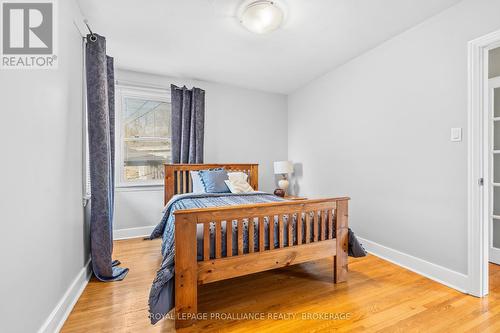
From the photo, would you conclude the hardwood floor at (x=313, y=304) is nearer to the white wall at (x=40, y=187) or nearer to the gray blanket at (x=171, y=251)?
the gray blanket at (x=171, y=251)

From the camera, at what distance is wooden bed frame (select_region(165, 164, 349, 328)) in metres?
1.53

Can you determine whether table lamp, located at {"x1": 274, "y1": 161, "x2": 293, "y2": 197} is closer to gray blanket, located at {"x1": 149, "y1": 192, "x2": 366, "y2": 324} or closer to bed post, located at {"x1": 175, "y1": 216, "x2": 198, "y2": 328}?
gray blanket, located at {"x1": 149, "y1": 192, "x2": 366, "y2": 324}

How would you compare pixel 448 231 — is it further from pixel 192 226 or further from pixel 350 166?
pixel 192 226

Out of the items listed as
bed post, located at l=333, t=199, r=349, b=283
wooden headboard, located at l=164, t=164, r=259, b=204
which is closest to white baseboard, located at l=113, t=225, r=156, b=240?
wooden headboard, located at l=164, t=164, r=259, b=204

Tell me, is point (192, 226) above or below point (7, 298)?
above

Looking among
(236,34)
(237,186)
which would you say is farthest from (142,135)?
(236,34)

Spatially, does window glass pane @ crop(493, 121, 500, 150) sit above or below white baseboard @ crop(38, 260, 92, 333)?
above

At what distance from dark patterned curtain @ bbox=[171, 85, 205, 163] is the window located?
0.24 meters

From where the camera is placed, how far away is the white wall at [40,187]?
1041 mm

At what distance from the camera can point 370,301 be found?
5.82 ft

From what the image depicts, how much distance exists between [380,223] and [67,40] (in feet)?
10.9

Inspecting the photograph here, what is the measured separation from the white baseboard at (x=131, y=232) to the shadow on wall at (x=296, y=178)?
238cm

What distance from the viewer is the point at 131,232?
3334 mm

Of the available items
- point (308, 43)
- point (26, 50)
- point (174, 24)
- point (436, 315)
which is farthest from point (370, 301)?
point (174, 24)
